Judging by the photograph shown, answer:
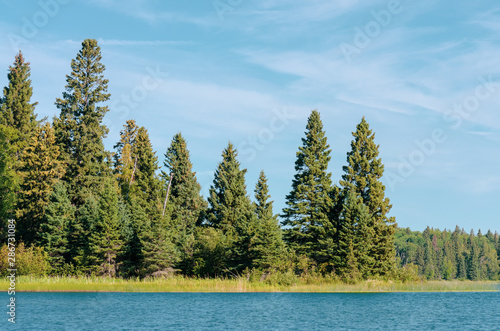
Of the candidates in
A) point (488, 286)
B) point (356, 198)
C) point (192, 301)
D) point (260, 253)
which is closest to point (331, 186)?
point (356, 198)

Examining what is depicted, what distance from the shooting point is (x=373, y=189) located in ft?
236

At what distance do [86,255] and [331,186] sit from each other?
33.6m

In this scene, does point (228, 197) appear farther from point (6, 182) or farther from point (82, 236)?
point (6, 182)

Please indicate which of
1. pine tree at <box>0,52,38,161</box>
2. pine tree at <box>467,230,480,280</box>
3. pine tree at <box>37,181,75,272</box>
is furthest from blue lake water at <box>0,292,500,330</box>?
pine tree at <box>467,230,480,280</box>

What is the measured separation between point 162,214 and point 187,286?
41.2 ft

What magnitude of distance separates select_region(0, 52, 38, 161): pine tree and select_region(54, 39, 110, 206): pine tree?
10.2 m

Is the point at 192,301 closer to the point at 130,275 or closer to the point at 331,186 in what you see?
the point at 130,275

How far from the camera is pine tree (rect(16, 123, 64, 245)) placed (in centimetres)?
6931

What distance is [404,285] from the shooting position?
224ft

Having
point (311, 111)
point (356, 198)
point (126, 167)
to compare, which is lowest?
point (356, 198)

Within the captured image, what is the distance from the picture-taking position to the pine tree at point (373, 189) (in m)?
70.0

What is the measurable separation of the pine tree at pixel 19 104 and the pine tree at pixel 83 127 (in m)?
10.2

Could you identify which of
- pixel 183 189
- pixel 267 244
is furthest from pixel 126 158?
pixel 267 244

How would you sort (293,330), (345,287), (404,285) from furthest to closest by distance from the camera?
1. (404,285)
2. (345,287)
3. (293,330)
